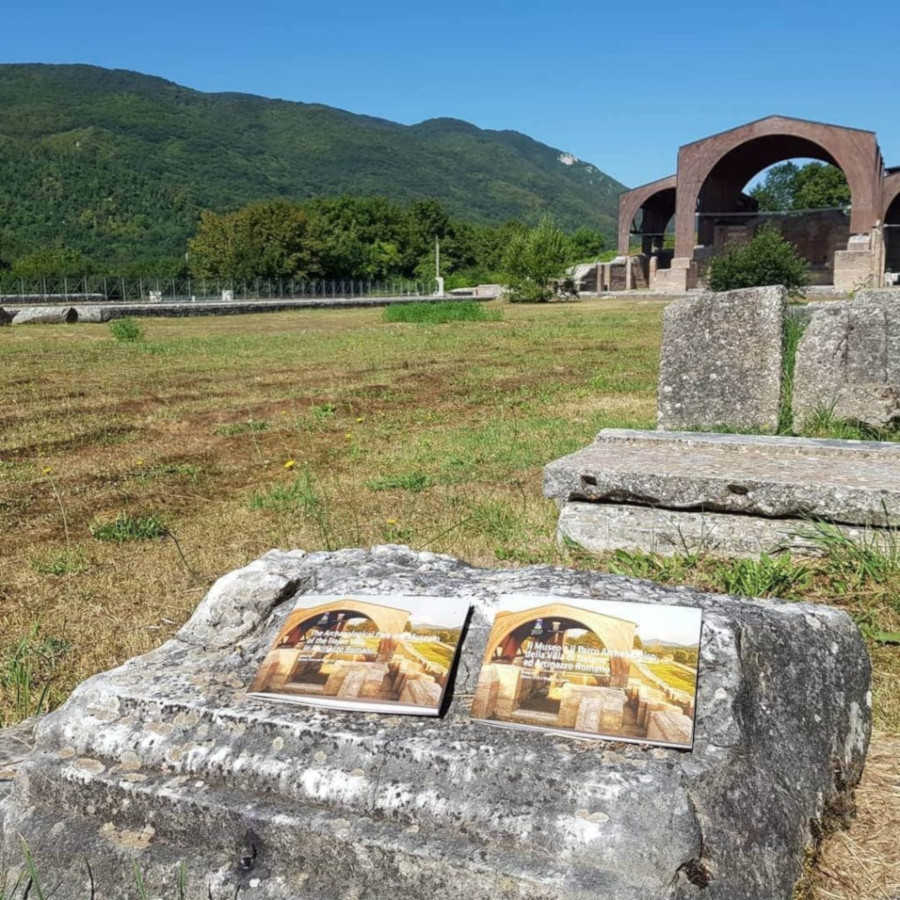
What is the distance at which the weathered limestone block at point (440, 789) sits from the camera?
159 cm

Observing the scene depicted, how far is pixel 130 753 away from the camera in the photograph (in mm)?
1924

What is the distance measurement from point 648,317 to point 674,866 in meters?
22.6

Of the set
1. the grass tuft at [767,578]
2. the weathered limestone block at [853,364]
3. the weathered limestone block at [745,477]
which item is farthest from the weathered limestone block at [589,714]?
the weathered limestone block at [853,364]

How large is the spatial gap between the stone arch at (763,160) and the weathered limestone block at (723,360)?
110 ft

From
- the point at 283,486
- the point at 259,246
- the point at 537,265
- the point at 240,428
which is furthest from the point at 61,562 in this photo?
the point at 259,246

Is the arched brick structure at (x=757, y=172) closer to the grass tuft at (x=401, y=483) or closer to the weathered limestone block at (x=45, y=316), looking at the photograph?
the weathered limestone block at (x=45, y=316)

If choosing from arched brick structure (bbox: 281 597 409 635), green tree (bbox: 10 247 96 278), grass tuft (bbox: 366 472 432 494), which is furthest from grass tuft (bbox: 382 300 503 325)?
green tree (bbox: 10 247 96 278)

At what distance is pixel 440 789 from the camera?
5.56 feet

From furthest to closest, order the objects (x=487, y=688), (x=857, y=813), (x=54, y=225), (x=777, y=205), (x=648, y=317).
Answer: (x=54, y=225) < (x=777, y=205) < (x=648, y=317) < (x=857, y=813) < (x=487, y=688)

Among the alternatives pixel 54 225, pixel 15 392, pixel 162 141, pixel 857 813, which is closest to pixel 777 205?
pixel 54 225

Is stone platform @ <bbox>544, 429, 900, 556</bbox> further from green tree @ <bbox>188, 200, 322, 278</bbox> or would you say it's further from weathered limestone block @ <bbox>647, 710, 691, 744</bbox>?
green tree @ <bbox>188, 200, 322, 278</bbox>

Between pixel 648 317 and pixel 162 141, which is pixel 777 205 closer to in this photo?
pixel 648 317

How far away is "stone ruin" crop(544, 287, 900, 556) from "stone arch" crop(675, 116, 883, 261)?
33192mm

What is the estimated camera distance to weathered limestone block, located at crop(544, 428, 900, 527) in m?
3.76
